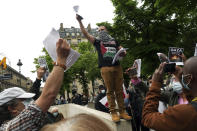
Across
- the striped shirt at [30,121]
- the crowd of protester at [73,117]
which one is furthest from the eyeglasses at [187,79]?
the striped shirt at [30,121]

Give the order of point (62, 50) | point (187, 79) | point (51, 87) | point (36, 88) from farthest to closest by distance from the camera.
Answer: point (36, 88) → point (187, 79) → point (62, 50) → point (51, 87)

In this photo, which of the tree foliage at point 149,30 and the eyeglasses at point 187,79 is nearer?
the eyeglasses at point 187,79

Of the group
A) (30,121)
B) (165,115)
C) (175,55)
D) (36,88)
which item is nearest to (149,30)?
(175,55)

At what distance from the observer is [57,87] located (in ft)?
4.46

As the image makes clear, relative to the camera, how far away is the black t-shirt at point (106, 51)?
11.2 ft

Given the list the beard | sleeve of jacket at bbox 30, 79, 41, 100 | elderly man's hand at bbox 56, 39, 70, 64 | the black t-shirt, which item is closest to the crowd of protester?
elderly man's hand at bbox 56, 39, 70, 64

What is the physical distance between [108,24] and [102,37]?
12394 mm

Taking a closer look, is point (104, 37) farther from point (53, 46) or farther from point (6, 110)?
point (6, 110)

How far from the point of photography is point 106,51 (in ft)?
11.3

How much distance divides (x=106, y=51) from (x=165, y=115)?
1.99 metres

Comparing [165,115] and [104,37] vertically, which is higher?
[104,37]

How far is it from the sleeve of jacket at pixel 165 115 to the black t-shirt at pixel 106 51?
1.62 m

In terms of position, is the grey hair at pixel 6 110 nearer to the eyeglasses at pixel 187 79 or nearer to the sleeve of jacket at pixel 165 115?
the sleeve of jacket at pixel 165 115

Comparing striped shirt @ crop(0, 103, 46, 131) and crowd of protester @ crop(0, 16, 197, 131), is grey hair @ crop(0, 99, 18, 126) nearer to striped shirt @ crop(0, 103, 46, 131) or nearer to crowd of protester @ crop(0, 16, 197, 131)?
crowd of protester @ crop(0, 16, 197, 131)
